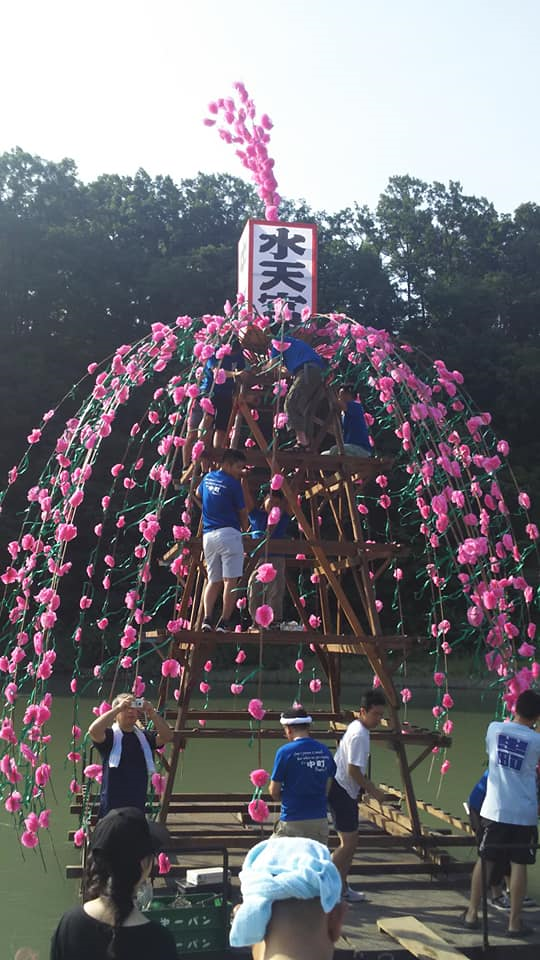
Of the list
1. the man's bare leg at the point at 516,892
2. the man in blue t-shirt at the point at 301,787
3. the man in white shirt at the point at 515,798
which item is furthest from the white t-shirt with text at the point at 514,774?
the man in blue t-shirt at the point at 301,787

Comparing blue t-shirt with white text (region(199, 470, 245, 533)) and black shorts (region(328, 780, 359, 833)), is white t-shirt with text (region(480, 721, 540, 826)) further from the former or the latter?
blue t-shirt with white text (region(199, 470, 245, 533))

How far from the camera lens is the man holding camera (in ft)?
17.1

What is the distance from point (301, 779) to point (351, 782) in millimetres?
611

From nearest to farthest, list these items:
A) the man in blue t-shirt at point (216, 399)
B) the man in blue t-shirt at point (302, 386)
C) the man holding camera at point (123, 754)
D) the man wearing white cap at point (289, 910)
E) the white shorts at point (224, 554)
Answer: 1. the man wearing white cap at point (289, 910)
2. the man holding camera at point (123, 754)
3. the white shorts at point (224, 554)
4. the man in blue t-shirt at point (302, 386)
5. the man in blue t-shirt at point (216, 399)

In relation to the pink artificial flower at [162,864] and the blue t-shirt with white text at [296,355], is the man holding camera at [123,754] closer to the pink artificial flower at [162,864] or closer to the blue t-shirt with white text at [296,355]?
the pink artificial flower at [162,864]

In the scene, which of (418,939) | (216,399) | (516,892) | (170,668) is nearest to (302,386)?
(216,399)

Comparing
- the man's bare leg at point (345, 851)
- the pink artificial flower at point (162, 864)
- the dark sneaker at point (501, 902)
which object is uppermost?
the man's bare leg at point (345, 851)

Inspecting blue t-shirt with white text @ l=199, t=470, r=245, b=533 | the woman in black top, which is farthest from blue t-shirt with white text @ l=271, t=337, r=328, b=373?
the woman in black top

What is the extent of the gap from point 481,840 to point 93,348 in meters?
24.9

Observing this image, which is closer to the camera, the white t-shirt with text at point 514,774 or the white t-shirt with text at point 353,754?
the white t-shirt with text at point 514,774

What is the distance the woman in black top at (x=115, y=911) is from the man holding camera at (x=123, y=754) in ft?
9.09

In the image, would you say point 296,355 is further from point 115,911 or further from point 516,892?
point 115,911

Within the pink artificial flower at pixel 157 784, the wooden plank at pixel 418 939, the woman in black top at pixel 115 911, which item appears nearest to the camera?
the woman in black top at pixel 115 911

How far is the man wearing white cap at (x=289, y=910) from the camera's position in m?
2.12
